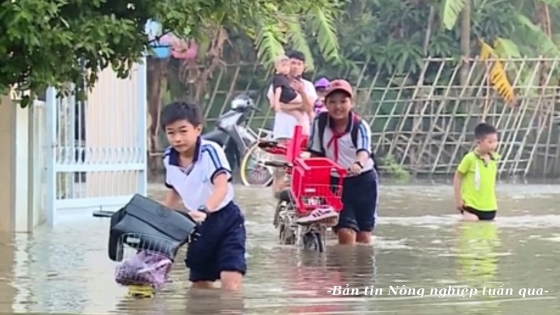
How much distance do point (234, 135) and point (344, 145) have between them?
10293 millimetres

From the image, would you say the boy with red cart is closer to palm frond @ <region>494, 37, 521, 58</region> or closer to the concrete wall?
the concrete wall

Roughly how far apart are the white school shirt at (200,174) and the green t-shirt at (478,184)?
582cm

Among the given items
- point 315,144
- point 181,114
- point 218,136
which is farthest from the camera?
point 218,136

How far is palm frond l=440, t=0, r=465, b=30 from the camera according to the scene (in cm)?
2130

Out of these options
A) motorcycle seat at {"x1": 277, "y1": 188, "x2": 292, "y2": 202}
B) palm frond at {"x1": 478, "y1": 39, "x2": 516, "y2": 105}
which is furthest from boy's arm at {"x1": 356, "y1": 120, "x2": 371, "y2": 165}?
palm frond at {"x1": 478, "y1": 39, "x2": 516, "y2": 105}

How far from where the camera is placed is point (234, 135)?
20.3 meters

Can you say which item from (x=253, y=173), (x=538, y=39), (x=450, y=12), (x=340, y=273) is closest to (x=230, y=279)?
(x=340, y=273)

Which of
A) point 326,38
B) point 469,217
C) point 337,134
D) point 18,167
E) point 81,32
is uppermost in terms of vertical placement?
point 326,38

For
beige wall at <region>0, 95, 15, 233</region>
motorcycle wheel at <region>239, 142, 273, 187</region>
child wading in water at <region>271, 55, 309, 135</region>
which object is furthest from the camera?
motorcycle wheel at <region>239, 142, 273, 187</region>

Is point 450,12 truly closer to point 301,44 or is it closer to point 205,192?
point 301,44

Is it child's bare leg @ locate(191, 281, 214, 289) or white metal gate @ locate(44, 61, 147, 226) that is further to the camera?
white metal gate @ locate(44, 61, 147, 226)

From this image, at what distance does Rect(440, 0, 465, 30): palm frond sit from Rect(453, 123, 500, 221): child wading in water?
855cm

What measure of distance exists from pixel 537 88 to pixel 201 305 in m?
15.9

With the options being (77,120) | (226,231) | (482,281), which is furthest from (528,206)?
(226,231)
